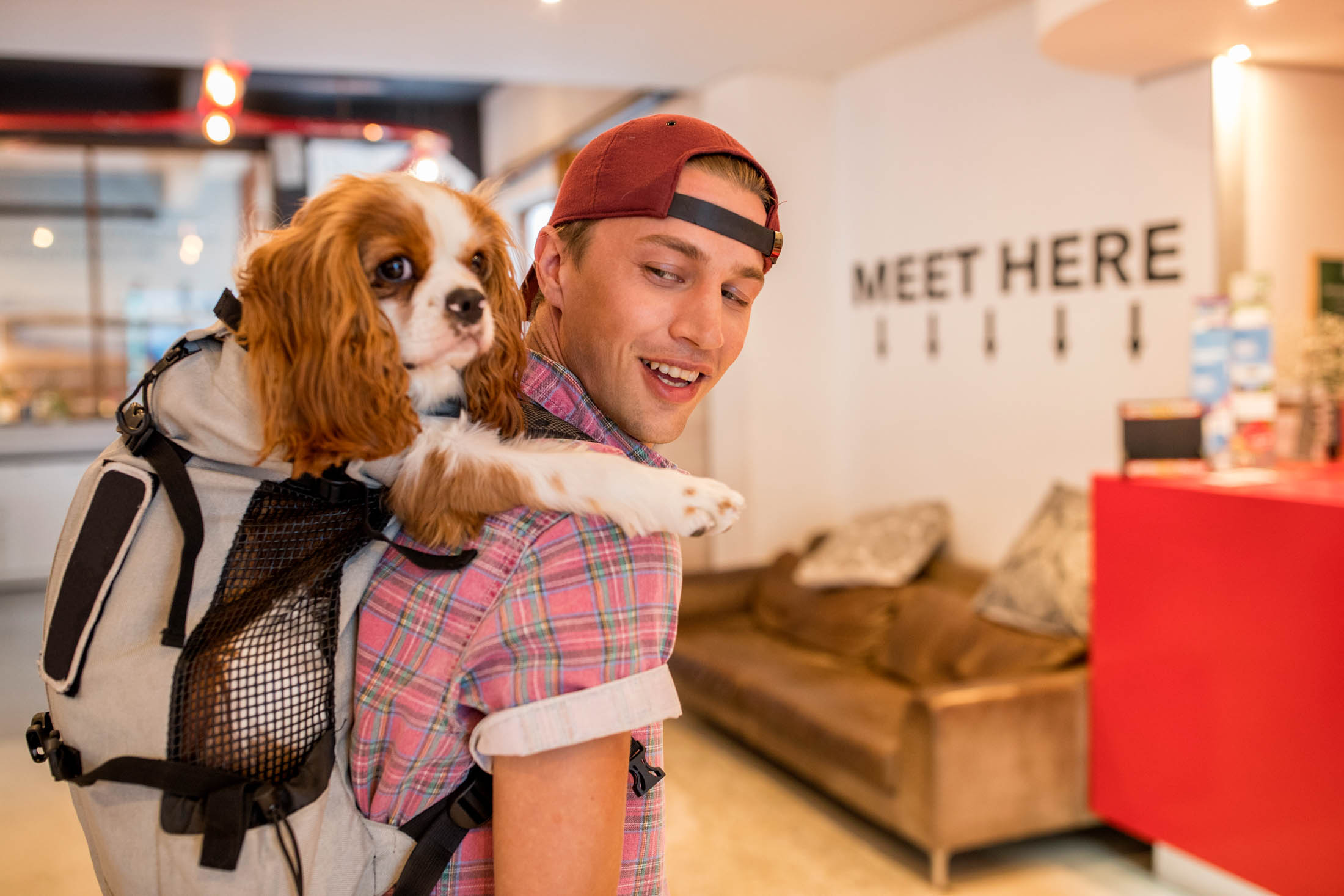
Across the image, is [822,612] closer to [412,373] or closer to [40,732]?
[412,373]

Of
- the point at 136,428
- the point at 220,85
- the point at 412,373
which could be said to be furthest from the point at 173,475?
the point at 220,85

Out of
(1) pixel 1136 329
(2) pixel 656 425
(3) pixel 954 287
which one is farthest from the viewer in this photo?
(3) pixel 954 287

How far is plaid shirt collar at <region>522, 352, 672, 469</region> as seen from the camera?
1.11 m

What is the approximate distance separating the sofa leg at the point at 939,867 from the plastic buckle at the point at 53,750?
281 centimetres

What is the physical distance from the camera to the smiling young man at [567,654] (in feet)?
2.56

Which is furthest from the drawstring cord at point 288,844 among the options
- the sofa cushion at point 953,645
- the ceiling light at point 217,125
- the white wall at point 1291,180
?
the ceiling light at point 217,125

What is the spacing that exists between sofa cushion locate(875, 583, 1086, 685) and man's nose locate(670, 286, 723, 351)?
268cm

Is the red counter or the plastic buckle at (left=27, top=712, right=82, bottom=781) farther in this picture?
the red counter

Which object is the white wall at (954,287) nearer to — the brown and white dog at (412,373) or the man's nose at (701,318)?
the man's nose at (701,318)

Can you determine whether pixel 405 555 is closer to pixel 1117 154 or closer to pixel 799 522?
pixel 1117 154

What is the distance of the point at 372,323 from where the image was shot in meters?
0.93

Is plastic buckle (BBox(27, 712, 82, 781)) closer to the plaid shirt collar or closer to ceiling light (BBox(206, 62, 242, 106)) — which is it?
the plaid shirt collar

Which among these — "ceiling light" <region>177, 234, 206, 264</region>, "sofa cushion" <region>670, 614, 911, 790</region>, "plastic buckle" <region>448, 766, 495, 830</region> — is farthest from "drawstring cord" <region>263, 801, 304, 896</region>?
"ceiling light" <region>177, 234, 206, 264</region>

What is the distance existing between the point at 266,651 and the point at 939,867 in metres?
2.84
